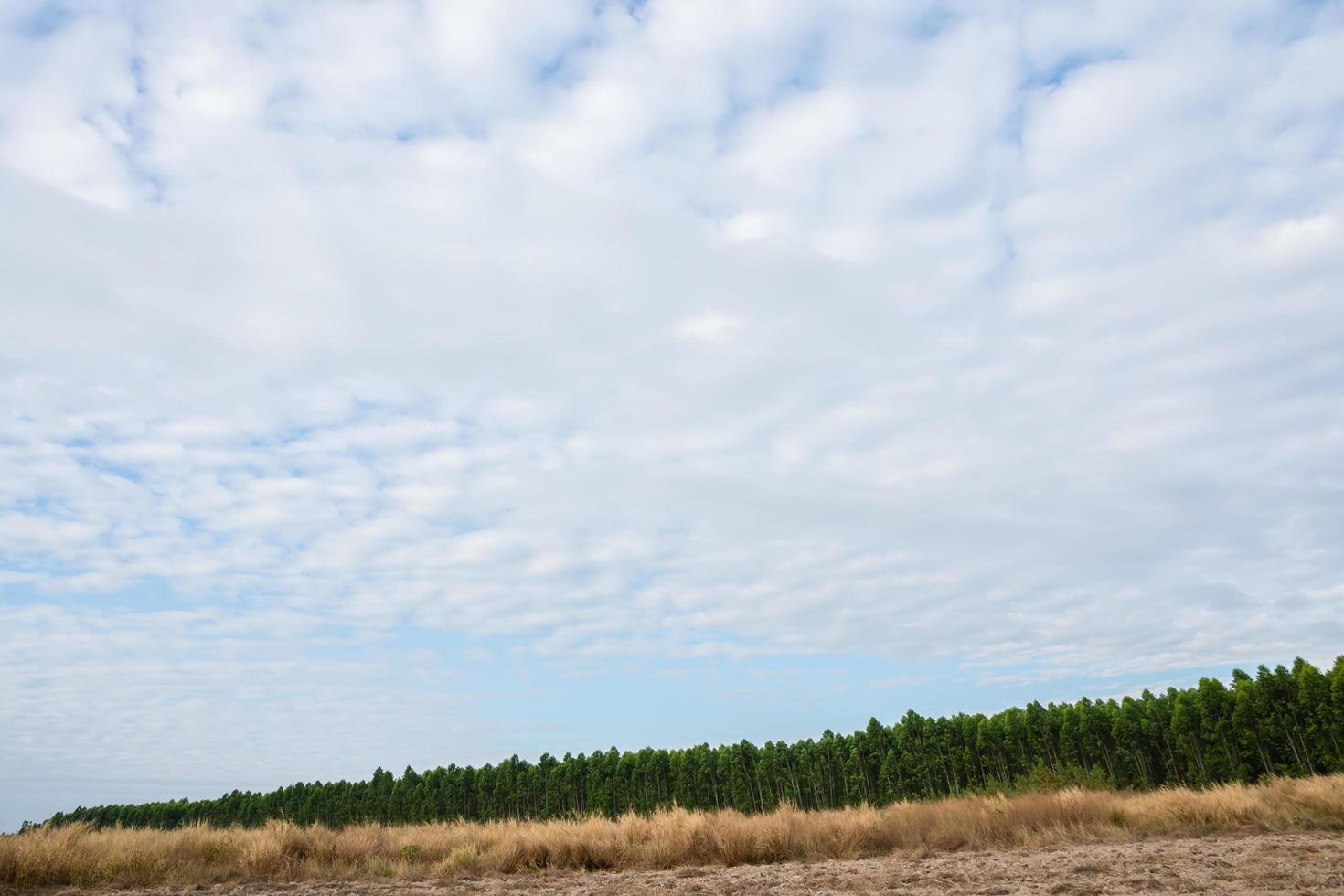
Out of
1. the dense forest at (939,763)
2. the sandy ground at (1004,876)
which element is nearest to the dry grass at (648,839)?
the sandy ground at (1004,876)

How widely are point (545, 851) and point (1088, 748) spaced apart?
54.7 meters

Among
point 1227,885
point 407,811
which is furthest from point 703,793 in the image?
point 1227,885

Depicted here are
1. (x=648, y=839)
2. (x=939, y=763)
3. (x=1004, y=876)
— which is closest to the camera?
(x=1004, y=876)

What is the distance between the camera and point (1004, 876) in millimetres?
10000

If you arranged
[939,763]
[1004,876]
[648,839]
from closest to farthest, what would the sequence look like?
[1004,876] → [648,839] → [939,763]

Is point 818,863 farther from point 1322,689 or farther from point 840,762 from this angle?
point 840,762

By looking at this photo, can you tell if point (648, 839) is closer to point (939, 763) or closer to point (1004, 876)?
point (1004, 876)

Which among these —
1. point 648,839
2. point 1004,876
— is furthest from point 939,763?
point 1004,876

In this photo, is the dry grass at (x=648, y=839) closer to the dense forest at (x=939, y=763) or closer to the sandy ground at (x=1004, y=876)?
the sandy ground at (x=1004, y=876)

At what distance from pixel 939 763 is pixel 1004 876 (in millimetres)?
56346

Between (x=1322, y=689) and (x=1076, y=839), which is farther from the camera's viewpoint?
(x=1322, y=689)

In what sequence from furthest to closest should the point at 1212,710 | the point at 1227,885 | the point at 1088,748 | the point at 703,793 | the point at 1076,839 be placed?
the point at 703,793
the point at 1088,748
the point at 1212,710
the point at 1076,839
the point at 1227,885

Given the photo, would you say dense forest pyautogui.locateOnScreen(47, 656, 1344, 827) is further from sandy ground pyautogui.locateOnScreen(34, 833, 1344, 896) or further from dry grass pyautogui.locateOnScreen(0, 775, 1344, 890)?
sandy ground pyautogui.locateOnScreen(34, 833, 1344, 896)

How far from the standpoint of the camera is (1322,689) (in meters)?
45.5
